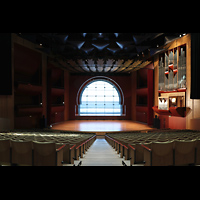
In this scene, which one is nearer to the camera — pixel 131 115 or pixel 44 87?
pixel 44 87

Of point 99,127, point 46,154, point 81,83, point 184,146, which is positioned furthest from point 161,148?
point 81,83

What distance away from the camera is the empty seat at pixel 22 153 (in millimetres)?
3385

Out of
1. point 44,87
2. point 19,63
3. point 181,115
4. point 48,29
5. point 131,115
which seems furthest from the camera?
point 131,115

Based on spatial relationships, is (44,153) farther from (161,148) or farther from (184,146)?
(184,146)

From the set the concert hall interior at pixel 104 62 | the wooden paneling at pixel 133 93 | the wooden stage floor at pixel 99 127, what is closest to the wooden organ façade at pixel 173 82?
the concert hall interior at pixel 104 62

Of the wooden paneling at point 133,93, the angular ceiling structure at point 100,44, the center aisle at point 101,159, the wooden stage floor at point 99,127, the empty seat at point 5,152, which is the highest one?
the angular ceiling structure at point 100,44

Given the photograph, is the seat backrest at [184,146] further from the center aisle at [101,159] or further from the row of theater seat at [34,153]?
the row of theater seat at [34,153]

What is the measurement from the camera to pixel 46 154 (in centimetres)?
329

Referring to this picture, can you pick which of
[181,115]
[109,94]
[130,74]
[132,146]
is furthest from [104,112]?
[132,146]

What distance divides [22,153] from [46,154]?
2.01ft

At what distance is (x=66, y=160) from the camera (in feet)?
12.3

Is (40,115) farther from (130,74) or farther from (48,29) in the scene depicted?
(130,74)

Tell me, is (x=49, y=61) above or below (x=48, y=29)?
above

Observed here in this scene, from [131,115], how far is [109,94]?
3862mm
